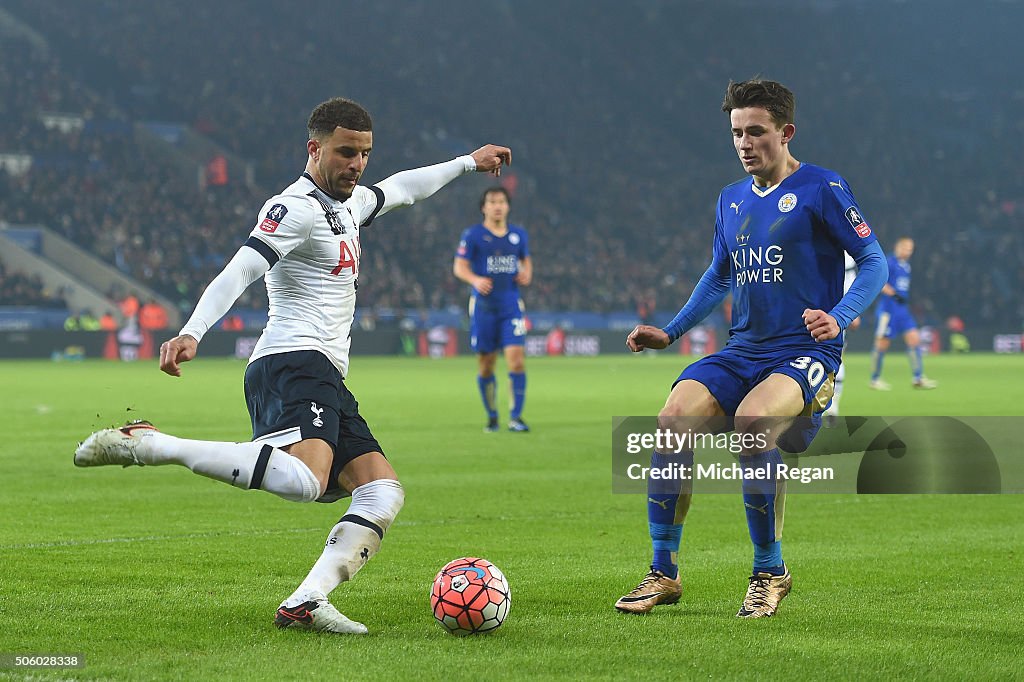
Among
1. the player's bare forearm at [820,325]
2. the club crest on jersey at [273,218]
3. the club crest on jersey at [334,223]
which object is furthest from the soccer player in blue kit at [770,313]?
the club crest on jersey at [273,218]

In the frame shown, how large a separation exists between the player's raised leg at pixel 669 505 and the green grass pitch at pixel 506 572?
101 millimetres

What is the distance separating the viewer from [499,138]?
49969mm

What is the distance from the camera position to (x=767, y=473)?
5.23 meters

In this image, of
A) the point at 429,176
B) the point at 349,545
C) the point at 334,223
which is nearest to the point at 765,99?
the point at 429,176

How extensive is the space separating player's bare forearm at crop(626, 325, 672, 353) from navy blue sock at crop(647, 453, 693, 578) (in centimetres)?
46

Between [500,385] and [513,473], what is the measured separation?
39.4ft

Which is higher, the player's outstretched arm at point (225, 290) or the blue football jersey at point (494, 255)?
the blue football jersey at point (494, 255)

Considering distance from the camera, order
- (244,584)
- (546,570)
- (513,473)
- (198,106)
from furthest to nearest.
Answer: (198,106) → (513,473) → (546,570) → (244,584)

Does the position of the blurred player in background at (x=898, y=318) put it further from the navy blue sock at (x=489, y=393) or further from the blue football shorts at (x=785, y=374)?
the blue football shorts at (x=785, y=374)

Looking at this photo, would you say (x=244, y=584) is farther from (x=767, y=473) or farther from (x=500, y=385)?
(x=500, y=385)

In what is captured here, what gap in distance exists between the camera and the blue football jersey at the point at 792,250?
533 cm

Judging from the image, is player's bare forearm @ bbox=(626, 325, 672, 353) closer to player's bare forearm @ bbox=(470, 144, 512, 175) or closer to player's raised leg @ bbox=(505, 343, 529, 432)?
player's bare forearm @ bbox=(470, 144, 512, 175)

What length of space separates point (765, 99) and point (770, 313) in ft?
2.78

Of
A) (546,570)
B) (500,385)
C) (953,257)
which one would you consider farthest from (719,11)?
(546,570)
